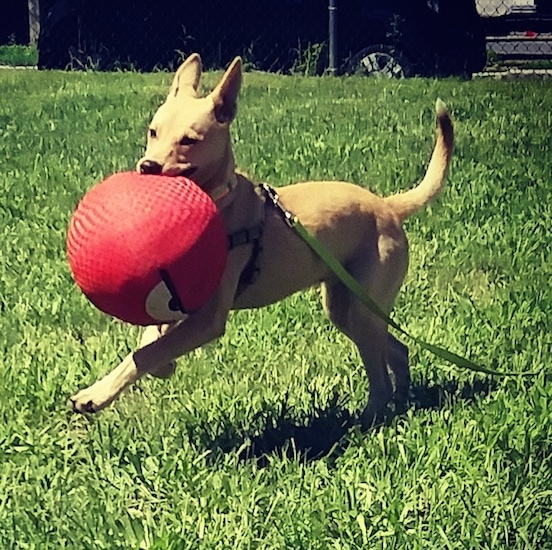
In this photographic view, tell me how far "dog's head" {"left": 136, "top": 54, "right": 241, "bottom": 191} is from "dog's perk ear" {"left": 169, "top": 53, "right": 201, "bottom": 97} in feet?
0.15

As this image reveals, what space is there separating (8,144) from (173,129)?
5.32 m

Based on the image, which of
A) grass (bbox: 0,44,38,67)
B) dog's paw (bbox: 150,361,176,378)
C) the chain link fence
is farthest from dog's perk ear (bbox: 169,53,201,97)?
grass (bbox: 0,44,38,67)

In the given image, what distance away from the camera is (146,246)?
3342 millimetres

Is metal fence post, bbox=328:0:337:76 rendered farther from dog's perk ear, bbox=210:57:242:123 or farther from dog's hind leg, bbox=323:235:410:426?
dog's perk ear, bbox=210:57:242:123

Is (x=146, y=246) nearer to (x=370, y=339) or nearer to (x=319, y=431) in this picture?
(x=319, y=431)

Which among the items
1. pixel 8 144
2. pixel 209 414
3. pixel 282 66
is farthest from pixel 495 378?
pixel 282 66

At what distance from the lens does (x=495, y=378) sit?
4289mm

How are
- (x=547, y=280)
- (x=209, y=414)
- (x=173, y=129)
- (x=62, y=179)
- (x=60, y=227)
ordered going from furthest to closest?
(x=62, y=179) < (x=60, y=227) < (x=547, y=280) < (x=209, y=414) < (x=173, y=129)

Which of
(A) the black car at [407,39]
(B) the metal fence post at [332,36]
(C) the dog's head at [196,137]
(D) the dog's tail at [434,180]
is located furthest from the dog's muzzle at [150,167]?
(A) the black car at [407,39]

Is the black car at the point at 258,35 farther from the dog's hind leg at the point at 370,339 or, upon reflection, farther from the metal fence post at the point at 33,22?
the dog's hind leg at the point at 370,339

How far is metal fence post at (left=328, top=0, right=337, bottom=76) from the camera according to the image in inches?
480

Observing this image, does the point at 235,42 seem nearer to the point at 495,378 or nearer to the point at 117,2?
the point at 117,2

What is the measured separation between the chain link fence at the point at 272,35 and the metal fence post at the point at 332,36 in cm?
1

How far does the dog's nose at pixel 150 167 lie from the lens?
358 centimetres
